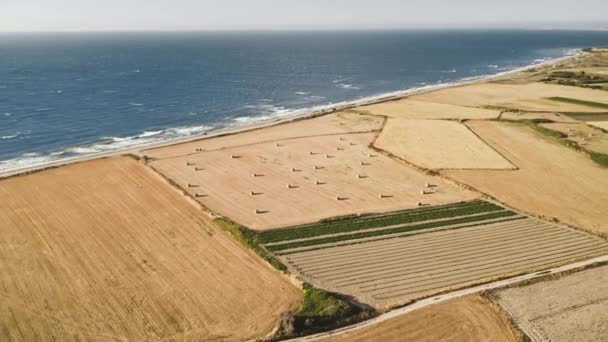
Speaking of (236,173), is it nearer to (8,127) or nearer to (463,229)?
(463,229)

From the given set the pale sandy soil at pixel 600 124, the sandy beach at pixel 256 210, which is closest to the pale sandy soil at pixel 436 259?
the sandy beach at pixel 256 210

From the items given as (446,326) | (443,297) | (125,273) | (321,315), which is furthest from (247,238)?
(446,326)

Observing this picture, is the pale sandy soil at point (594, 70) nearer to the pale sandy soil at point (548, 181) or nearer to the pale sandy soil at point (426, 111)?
the pale sandy soil at point (426, 111)

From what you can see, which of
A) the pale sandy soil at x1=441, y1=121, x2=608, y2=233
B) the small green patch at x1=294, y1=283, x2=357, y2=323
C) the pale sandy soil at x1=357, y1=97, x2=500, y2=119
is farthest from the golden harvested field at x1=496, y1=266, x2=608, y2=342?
the pale sandy soil at x1=357, y1=97, x2=500, y2=119

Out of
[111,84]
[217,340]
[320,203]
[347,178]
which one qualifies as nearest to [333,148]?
[347,178]

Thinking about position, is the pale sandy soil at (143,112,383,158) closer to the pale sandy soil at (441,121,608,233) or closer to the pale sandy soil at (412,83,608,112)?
the pale sandy soil at (441,121,608,233)

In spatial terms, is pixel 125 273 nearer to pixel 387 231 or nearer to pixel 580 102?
pixel 387 231
